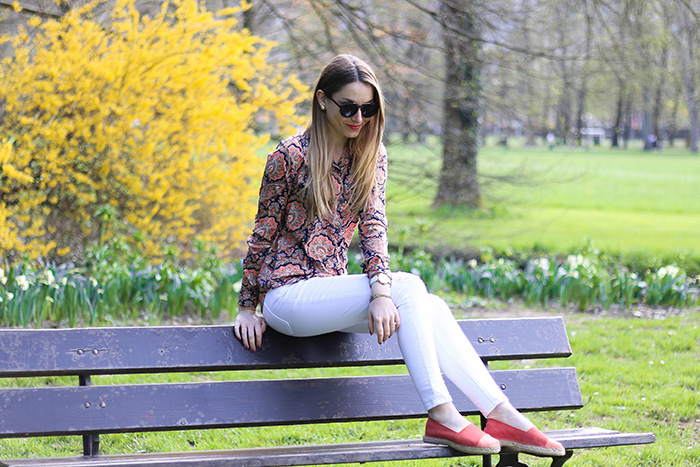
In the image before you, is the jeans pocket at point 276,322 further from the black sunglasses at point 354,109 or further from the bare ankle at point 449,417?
the black sunglasses at point 354,109

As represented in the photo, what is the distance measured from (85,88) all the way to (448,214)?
5.43m

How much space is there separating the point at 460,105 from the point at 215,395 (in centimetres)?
521

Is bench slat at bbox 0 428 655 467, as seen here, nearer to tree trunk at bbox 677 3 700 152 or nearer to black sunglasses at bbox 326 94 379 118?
black sunglasses at bbox 326 94 379 118

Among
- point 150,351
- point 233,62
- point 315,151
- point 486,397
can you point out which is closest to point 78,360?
point 150,351

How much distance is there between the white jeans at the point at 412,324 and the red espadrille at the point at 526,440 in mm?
61

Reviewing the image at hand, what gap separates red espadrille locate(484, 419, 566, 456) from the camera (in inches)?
90.8

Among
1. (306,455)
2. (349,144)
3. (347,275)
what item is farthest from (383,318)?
(349,144)

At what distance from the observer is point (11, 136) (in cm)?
514

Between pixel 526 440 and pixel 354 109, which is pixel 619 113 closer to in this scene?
pixel 354 109

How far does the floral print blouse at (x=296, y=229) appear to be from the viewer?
2.56m

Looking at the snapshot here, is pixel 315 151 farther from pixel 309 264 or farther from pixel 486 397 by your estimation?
pixel 486 397

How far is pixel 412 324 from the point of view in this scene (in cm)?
234

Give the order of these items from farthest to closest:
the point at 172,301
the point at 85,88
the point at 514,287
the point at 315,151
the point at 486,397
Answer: the point at 514,287
the point at 85,88
the point at 172,301
the point at 315,151
the point at 486,397

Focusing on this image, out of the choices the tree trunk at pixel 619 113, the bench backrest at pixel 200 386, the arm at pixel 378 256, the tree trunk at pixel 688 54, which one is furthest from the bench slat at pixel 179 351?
the tree trunk at pixel 619 113
